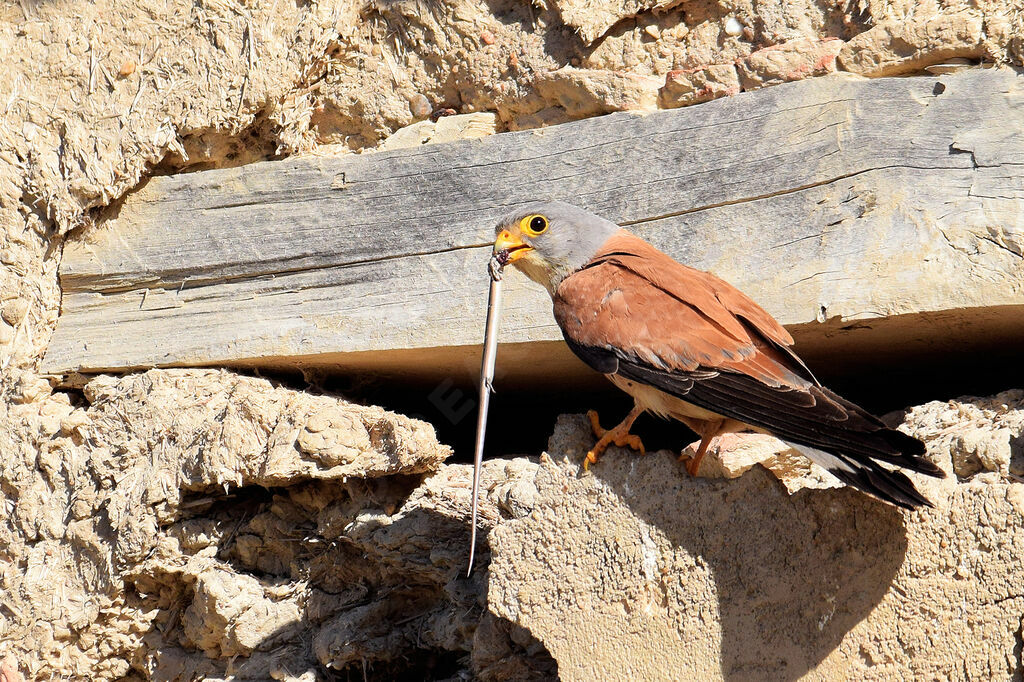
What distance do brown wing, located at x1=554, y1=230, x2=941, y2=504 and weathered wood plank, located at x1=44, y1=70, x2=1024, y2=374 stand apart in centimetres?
30

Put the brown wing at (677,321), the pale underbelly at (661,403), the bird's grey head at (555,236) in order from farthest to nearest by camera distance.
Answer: the bird's grey head at (555,236)
the pale underbelly at (661,403)
the brown wing at (677,321)

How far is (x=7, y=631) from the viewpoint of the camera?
341 centimetres

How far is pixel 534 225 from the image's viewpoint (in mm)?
2975

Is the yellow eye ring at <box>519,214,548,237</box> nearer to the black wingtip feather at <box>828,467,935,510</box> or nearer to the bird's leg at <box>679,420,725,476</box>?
the bird's leg at <box>679,420,725,476</box>

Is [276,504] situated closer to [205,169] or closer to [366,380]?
[366,380]

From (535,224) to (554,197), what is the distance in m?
0.30

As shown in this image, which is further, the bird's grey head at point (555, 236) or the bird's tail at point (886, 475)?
the bird's grey head at point (555, 236)

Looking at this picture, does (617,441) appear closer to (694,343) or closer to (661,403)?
(661,403)

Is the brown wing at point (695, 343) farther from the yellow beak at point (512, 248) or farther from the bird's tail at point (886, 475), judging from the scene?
the yellow beak at point (512, 248)

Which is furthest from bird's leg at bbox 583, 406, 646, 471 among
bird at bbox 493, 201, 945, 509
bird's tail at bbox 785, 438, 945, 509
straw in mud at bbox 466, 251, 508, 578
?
bird's tail at bbox 785, 438, 945, 509

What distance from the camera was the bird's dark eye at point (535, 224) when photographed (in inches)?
117

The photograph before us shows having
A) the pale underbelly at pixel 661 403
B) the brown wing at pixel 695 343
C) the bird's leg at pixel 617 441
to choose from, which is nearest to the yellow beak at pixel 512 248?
the brown wing at pixel 695 343

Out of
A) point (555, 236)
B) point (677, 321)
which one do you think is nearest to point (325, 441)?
point (555, 236)

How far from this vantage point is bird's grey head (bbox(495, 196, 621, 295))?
2.95m
